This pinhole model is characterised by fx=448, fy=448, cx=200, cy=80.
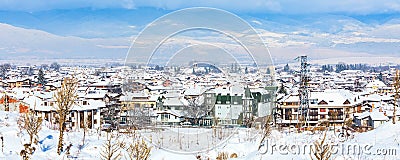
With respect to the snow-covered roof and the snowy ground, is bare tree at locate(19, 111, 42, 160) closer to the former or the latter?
the snowy ground

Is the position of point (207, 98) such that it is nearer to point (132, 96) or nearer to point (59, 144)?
point (132, 96)

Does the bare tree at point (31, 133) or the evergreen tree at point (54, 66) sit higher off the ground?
the evergreen tree at point (54, 66)

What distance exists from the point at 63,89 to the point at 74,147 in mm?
746

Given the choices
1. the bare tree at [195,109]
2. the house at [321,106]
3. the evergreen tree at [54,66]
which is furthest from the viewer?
the evergreen tree at [54,66]

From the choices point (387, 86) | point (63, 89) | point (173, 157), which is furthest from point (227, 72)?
point (387, 86)

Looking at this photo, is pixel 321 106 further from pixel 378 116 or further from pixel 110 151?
pixel 110 151

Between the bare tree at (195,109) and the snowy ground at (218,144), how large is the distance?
0.69ft

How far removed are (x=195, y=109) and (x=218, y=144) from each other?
0.91 meters

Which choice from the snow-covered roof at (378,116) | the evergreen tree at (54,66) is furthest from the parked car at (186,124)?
the evergreen tree at (54,66)

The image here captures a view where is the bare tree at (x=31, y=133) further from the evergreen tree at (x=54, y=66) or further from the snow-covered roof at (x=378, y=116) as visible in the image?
the evergreen tree at (x=54, y=66)

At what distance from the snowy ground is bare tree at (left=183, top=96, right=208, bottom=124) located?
0.69 ft

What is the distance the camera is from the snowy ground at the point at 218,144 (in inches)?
158

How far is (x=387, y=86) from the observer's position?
2941 cm

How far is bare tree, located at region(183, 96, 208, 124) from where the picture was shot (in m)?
6.49
